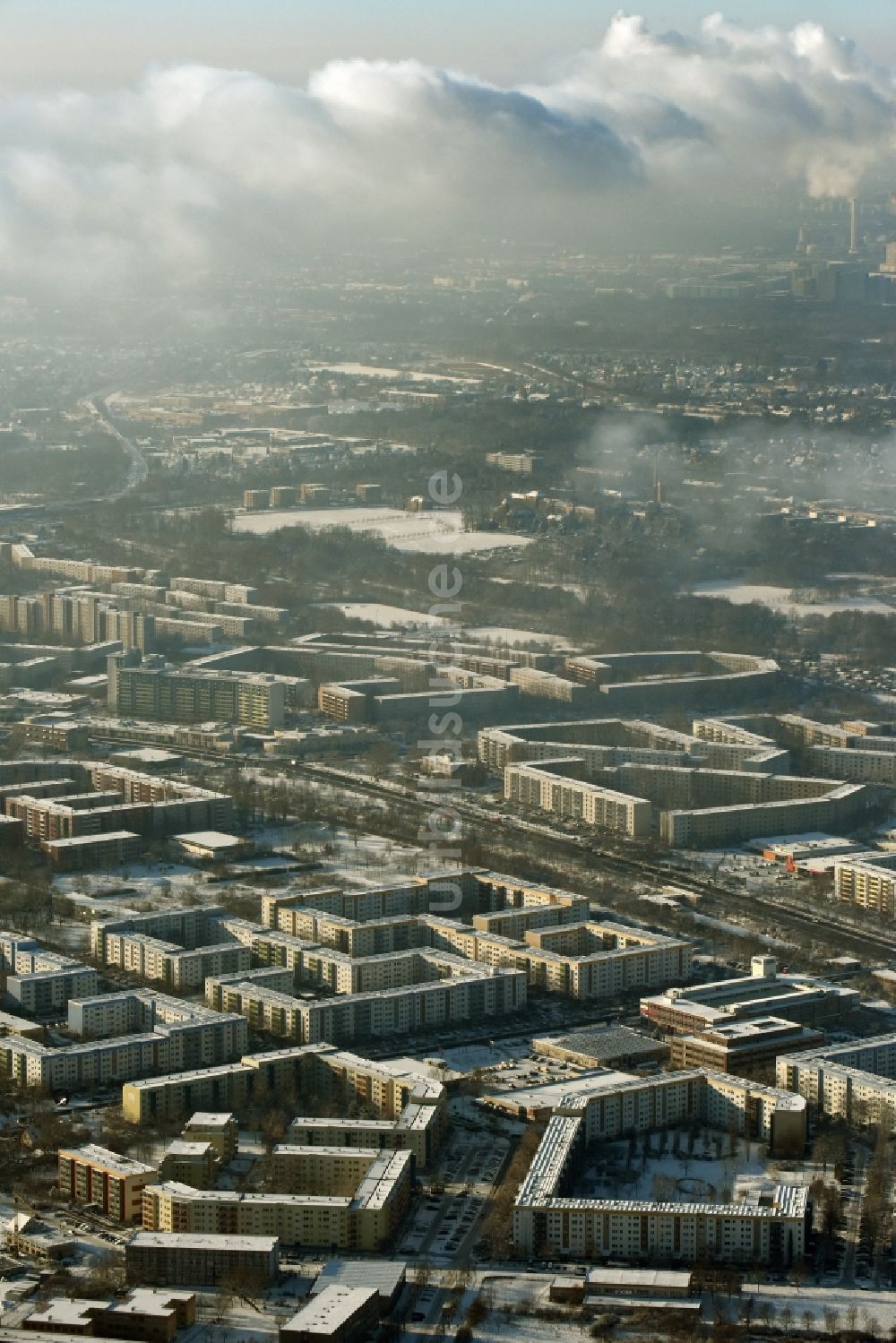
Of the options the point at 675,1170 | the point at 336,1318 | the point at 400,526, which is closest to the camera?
the point at 336,1318

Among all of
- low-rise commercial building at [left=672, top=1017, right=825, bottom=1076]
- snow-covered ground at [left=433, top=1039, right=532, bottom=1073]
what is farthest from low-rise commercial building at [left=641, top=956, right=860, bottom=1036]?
snow-covered ground at [left=433, top=1039, right=532, bottom=1073]

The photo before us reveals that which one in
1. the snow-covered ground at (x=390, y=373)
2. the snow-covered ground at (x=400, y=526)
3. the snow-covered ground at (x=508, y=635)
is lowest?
the snow-covered ground at (x=508, y=635)

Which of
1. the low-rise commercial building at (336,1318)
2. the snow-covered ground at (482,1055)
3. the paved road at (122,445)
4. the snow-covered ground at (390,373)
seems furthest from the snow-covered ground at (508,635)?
the snow-covered ground at (390,373)

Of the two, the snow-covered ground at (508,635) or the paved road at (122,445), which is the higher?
the paved road at (122,445)

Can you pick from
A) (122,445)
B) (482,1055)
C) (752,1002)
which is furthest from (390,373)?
(482,1055)

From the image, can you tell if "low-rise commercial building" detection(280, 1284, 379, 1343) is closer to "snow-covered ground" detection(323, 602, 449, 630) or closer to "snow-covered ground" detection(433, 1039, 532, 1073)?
"snow-covered ground" detection(433, 1039, 532, 1073)

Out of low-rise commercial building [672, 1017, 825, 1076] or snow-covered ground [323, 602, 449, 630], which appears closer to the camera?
low-rise commercial building [672, 1017, 825, 1076]

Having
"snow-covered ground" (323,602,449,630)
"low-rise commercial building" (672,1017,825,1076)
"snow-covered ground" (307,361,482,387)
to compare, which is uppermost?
"snow-covered ground" (307,361,482,387)

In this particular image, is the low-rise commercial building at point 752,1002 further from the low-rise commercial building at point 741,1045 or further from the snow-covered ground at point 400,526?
the snow-covered ground at point 400,526

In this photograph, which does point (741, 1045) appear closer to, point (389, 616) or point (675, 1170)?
point (675, 1170)
